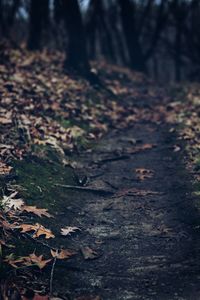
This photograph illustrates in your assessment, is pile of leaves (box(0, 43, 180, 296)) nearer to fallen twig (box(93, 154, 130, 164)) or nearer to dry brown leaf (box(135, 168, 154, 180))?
dry brown leaf (box(135, 168, 154, 180))

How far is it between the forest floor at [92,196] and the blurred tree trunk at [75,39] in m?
1.60

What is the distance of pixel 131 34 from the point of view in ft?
57.0

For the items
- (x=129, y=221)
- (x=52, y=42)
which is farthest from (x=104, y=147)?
(x=52, y=42)

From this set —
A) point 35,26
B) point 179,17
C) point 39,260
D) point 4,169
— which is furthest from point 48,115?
point 179,17

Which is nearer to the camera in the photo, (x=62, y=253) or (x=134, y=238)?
(x=62, y=253)

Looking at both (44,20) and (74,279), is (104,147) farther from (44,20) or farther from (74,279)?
(44,20)

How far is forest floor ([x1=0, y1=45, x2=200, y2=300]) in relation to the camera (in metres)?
3.81

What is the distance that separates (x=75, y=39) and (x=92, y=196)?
7.02m

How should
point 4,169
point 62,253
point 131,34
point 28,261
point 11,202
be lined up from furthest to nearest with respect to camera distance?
point 131,34 → point 4,169 → point 11,202 → point 62,253 → point 28,261

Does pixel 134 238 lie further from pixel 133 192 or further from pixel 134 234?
pixel 133 192

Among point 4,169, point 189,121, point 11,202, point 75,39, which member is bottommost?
point 189,121

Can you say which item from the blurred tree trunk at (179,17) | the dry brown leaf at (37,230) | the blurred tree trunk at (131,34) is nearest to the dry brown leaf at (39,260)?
the dry brown leaf at (37,230)

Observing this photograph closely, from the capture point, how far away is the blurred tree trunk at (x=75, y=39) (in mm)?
11406

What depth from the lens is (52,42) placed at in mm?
21938
